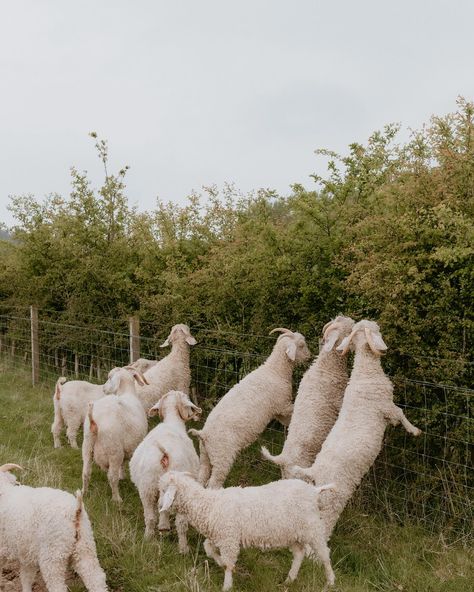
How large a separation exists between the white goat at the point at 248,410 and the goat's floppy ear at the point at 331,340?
0.64m

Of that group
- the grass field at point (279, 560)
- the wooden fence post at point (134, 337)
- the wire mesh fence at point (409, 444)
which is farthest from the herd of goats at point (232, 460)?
the wooden fence post at point (134, 337)

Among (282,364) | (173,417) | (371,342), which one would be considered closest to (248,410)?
(282,364)

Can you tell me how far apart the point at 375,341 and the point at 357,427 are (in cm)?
79

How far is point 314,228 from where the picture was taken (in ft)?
22.9

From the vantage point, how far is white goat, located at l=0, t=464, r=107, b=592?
156 inches

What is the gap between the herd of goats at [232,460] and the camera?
4.13 metres

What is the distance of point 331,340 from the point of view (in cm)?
598

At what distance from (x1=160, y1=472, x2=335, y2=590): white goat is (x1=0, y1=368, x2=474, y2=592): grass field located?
21 cm

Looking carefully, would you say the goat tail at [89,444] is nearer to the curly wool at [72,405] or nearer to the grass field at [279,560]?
the grass field at [279,560]

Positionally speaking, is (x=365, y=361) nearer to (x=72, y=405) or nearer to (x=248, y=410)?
(x=248, y=410)

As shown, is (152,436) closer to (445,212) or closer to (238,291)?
(238,291)

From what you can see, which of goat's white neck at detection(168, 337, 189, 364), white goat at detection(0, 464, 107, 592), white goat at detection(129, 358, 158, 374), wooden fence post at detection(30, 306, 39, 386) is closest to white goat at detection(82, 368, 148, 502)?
goat's white neck at detection(168, 337, 189, 364)

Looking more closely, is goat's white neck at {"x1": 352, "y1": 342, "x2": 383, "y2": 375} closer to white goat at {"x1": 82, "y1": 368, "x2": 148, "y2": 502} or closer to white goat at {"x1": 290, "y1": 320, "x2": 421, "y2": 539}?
white goat at {"x1": 290, "y1": 320, "x2": 421, "y2": 539}

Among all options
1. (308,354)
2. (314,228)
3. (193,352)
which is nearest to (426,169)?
(314,228)
